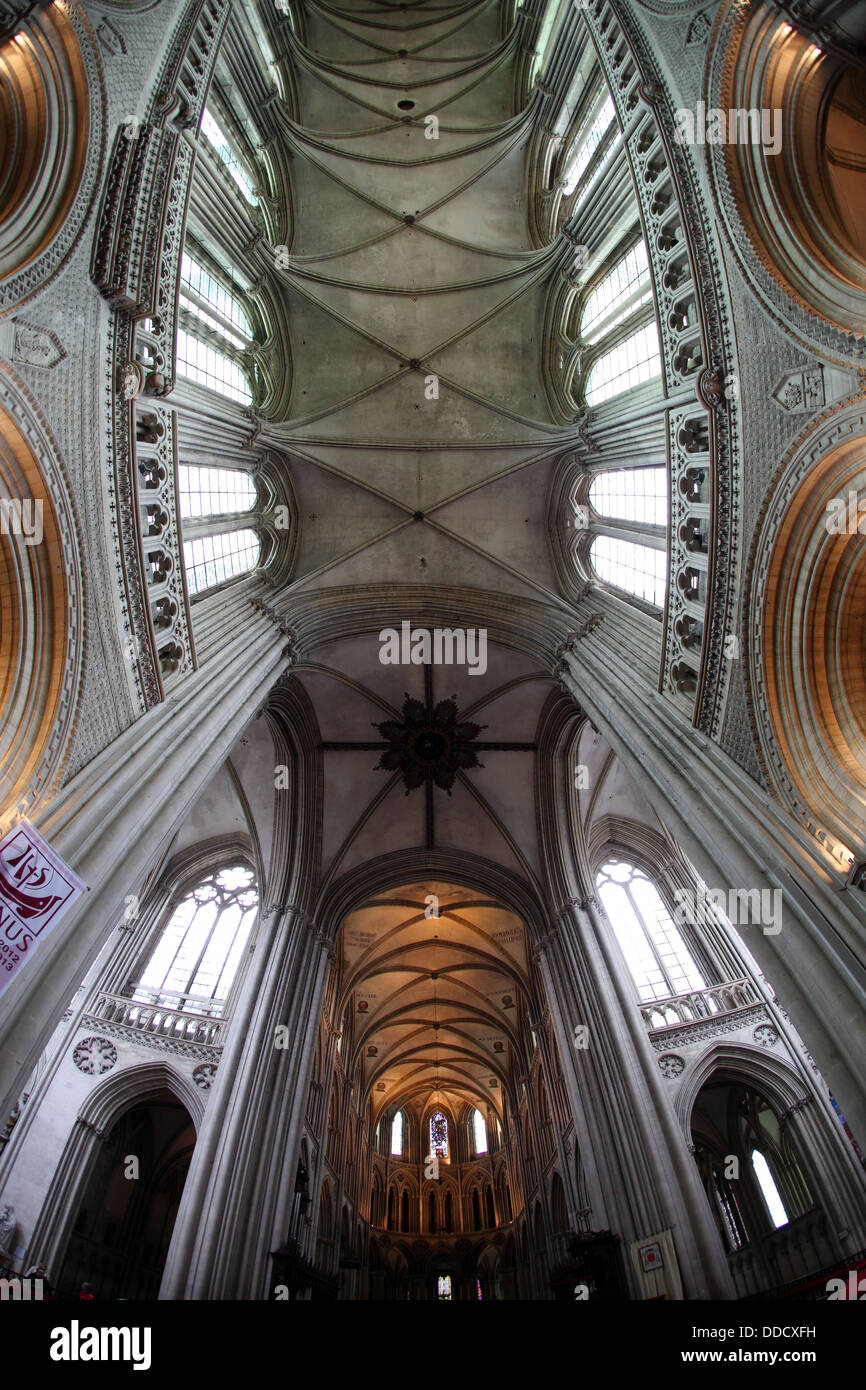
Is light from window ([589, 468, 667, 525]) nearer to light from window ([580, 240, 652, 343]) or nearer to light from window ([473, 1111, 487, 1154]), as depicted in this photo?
light from window ([580, 240, 652, 343])

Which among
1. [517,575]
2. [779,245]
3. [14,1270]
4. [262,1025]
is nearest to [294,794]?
[262,1025]

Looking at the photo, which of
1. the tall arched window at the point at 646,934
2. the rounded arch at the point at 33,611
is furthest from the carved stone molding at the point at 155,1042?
the tall arched window at the point at 646,934

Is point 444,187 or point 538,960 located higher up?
point 444,187

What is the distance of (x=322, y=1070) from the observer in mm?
20359

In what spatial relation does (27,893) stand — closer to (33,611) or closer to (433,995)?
(33,611)

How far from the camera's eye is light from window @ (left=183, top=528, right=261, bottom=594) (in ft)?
48.1

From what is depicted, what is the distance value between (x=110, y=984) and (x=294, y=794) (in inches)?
281

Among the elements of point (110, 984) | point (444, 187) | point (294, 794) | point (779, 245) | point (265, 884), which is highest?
point (444, 187)

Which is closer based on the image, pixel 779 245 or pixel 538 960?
pixel 779 245

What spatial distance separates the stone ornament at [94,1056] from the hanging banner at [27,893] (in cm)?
926

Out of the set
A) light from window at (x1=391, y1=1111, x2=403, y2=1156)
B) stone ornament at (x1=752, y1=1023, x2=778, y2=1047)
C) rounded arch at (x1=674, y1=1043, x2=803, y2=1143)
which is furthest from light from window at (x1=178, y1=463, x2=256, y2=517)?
light from window at (x1=391, y1=1111, x2=403, y2=1156)

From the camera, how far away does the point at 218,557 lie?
16016mm
